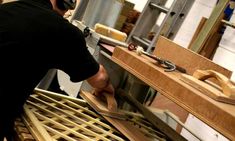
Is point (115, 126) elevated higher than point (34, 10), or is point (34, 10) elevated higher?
point (34, 10)

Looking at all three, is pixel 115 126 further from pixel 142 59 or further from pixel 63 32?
pixel 63 32

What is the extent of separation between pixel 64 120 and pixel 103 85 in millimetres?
266

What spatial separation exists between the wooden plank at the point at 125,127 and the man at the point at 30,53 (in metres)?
0.17

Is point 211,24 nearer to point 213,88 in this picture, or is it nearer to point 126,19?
point 126,19

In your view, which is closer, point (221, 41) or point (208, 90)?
point (208, 90)

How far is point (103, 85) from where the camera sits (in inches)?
55.9

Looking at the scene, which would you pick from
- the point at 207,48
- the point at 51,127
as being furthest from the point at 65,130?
the point at 207,48

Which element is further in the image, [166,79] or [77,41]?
[77,41]

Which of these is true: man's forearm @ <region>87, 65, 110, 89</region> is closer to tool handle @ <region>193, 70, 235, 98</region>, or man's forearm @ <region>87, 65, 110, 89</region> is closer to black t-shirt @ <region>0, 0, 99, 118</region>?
black t-shirt @ <region>0, 0, 99, 118</region>

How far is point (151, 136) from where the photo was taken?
139 cm

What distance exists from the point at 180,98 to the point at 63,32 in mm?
574

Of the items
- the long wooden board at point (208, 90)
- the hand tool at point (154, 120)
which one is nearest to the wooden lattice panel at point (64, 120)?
the hand tool at point (154, 120)

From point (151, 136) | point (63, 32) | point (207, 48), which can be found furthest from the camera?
point (207, 48)

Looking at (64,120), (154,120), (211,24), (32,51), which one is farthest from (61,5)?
(211,24)
